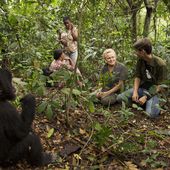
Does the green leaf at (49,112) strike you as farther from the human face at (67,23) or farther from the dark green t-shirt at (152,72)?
the human face at (67,23)

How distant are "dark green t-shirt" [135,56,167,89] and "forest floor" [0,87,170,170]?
119 cm

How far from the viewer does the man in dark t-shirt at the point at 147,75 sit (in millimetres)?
6988

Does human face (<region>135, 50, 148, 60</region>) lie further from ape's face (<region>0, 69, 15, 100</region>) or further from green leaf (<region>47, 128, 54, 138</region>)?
ape's face (<region>0, 69, 15, 100</region>)

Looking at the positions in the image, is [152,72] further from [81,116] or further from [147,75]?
[81,116]

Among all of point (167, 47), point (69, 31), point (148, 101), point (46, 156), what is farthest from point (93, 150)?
point (69, 31)

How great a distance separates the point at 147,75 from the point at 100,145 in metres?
2.63

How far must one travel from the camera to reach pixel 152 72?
7.37 m

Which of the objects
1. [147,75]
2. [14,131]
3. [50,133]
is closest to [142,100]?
[147,75]

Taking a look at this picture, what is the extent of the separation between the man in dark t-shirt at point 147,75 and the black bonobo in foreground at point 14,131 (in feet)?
8.45

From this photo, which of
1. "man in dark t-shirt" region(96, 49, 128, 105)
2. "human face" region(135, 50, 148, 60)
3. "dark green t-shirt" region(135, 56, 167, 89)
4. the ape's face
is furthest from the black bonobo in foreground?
"dark green t-shirt" region(135, 56, 167, 89)

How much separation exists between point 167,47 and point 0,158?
220 inches

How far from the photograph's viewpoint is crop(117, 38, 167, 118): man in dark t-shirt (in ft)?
22.9

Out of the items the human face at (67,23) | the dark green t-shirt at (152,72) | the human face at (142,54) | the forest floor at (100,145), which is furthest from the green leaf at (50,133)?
the human face at (67,23)

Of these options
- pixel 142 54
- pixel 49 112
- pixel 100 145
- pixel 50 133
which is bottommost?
pixel 100 145
